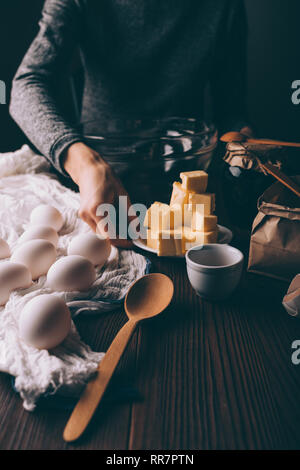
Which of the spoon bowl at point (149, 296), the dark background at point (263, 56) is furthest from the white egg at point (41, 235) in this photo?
the dark background at point (263, 56)

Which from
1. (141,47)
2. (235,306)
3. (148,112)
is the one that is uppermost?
(141,47)

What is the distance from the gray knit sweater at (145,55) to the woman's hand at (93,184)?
328 millimetres

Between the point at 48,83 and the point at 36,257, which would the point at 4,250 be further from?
the point at 48,83

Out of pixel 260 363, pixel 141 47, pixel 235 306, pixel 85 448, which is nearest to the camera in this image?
pixel 85 448

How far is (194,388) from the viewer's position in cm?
43

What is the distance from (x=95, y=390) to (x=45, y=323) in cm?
12

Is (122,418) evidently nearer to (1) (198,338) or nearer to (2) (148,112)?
(1) (198,338)

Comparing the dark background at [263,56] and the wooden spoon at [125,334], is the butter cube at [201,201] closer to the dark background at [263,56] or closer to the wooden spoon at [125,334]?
the wooden spoon at [125,334]

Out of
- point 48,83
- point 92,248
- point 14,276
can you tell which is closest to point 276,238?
point 92,248

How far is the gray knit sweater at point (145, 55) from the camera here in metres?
1.10

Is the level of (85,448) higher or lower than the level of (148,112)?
lower

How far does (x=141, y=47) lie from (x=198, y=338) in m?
1.13

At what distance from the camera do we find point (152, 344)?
1.65 feet

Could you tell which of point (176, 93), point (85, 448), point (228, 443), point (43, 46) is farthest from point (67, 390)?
point (176, 93)
